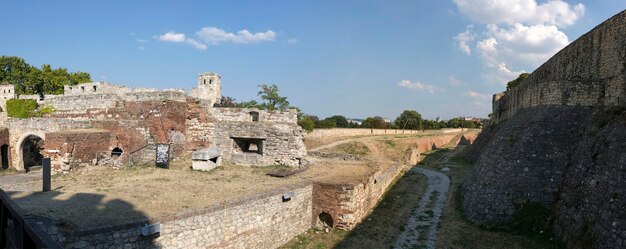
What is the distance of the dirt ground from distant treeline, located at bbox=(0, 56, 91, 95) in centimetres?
4457

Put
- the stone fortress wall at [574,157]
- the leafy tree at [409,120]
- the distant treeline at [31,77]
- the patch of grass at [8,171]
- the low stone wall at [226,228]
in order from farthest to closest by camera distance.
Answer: the leafy tree at [409,120]
the distant treeline at [31,77]
the patch of grass at [8,171]
the stone fortress wall at [574,157]
the low stone wall at [226,228]

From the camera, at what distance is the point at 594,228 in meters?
8.85

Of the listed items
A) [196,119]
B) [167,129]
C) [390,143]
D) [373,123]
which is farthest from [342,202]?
[373,123]

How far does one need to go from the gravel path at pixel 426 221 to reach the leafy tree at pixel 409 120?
174ft

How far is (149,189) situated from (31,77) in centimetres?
5088

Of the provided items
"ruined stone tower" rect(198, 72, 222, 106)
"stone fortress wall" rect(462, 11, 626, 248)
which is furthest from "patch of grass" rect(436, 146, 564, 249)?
"ruined stone tower" rect(198, 72, 222, 106)

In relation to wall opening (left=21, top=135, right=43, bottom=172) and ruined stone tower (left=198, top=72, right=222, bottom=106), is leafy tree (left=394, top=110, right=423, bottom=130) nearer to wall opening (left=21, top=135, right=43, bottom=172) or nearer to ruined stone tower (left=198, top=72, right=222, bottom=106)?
ruined stone tower (left=198, top=72, right=222, bottom=106)

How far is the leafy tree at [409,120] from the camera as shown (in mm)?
73062

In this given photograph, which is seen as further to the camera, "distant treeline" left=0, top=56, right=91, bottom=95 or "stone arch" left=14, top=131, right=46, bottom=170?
"distant treeline" left=0, top=56, right=91, bottom=95

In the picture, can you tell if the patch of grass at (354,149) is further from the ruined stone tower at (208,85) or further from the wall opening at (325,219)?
the wall opening at (325,219)

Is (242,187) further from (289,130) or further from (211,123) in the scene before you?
(211,123)

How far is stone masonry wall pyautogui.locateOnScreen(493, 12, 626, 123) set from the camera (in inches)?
517

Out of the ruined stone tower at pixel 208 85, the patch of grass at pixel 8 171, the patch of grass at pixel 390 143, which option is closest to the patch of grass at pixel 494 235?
the patch of grass at pixel 8 171

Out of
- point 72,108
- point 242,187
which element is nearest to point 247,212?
point 242,187
